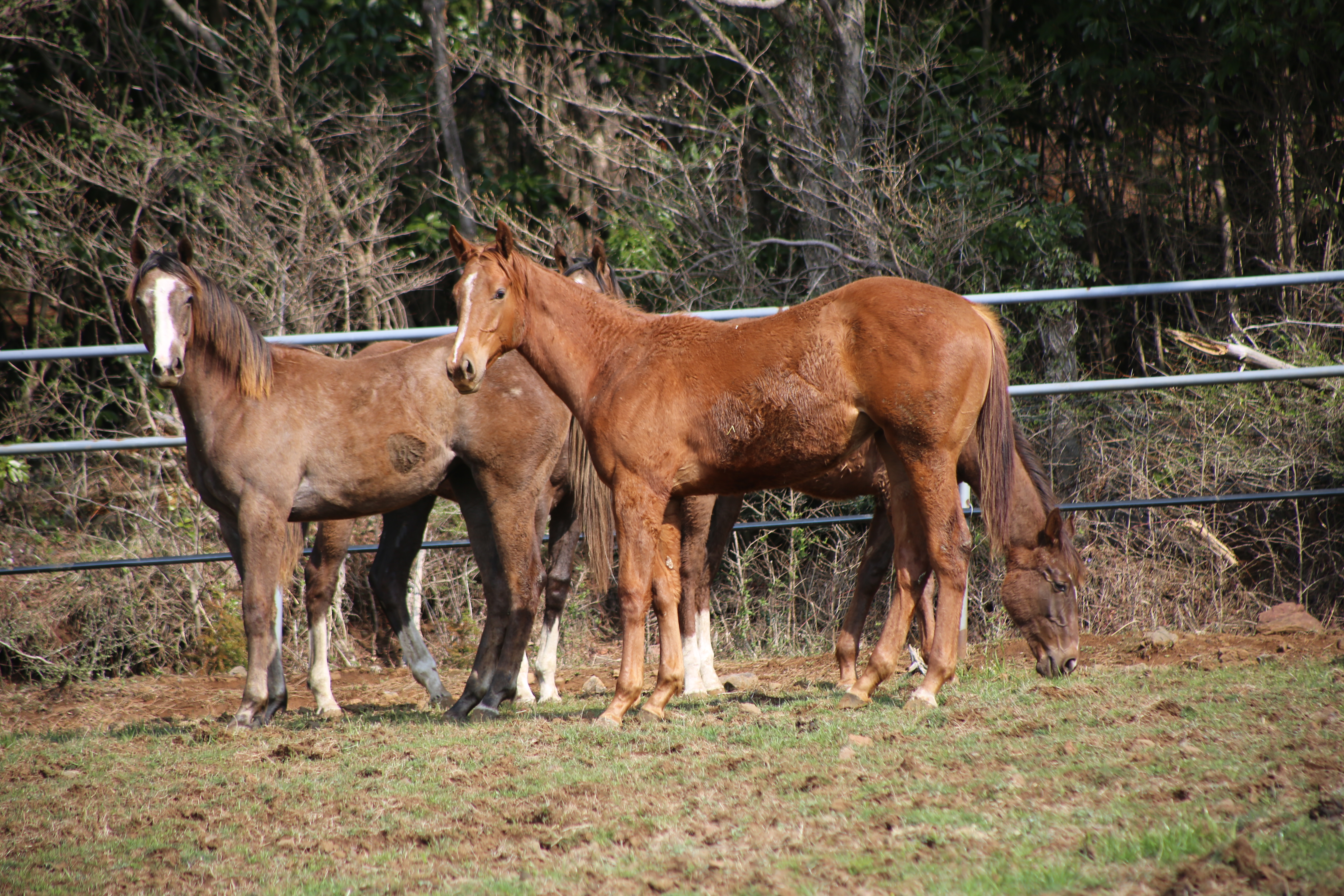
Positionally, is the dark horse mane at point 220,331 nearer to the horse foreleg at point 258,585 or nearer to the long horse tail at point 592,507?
the horse foreleg at point 258,585

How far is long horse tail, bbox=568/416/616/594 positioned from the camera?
587cm

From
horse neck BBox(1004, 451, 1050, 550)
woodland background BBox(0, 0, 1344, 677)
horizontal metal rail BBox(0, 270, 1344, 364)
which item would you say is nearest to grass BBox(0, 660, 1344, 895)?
horse neck BBox(1004, 451, 1050, 550)

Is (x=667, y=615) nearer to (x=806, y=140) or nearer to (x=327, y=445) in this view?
(x=327, y=445)

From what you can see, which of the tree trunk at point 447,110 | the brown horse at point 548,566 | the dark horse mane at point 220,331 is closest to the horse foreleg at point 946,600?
the brown horse at point 548,566

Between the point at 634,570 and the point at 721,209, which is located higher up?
the point at 721,209

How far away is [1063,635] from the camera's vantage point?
540 centimetres

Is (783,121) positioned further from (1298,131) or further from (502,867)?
(502,867)

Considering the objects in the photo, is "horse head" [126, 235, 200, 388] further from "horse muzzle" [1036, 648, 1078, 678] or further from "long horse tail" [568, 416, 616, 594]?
"horse muzzle" [1036, 648, 1078, 678]

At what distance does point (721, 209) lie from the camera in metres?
10.5

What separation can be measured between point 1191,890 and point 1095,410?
5.95 metres

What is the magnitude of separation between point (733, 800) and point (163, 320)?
135 inches

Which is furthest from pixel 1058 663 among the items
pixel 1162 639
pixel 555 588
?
pixel 555 588

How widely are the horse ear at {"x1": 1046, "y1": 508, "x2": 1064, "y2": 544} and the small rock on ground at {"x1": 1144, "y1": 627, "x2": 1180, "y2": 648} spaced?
1023 millimetres

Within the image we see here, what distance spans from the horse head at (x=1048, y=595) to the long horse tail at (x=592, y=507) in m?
2.10
